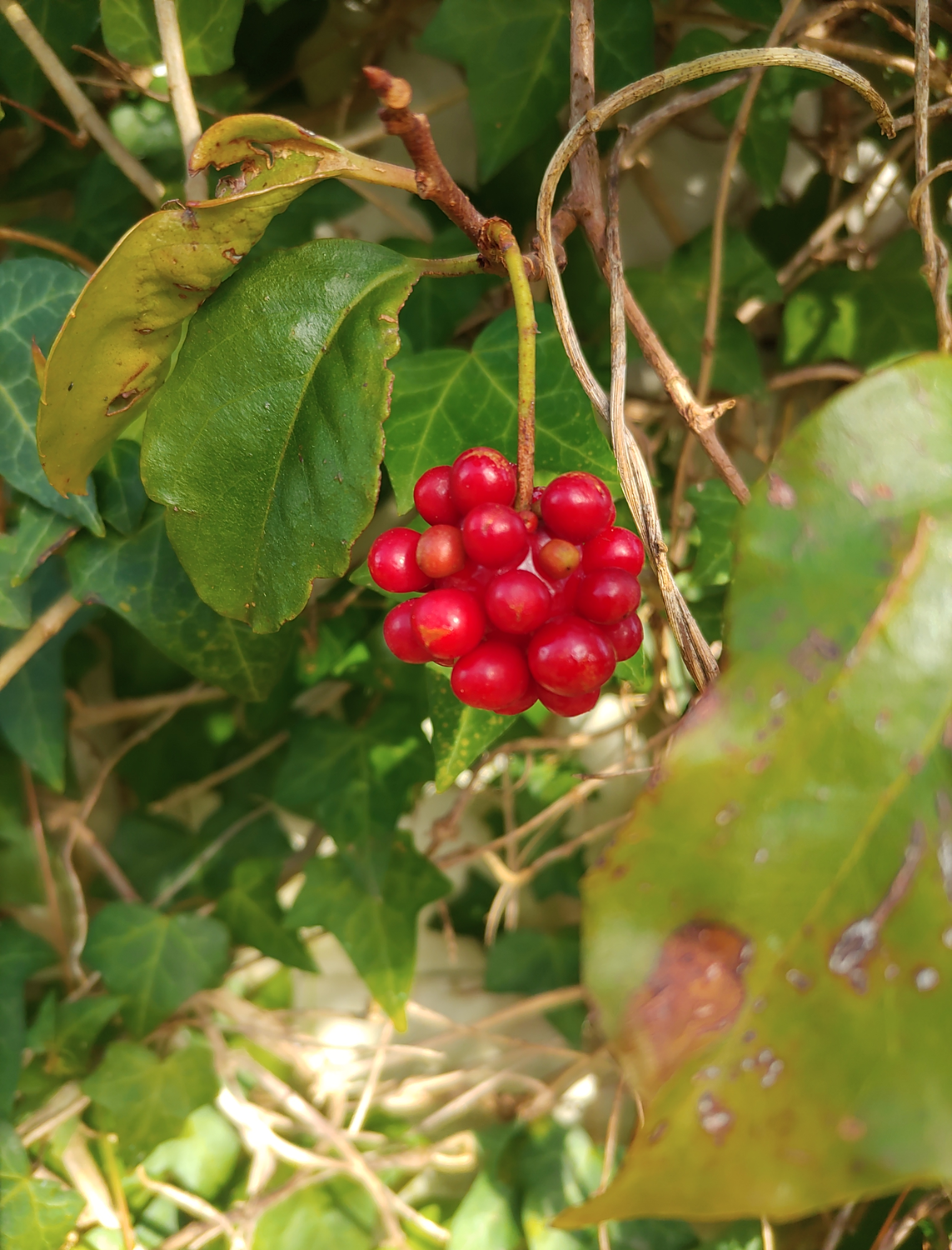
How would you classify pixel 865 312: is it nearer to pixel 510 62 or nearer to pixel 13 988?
pixel 510 62

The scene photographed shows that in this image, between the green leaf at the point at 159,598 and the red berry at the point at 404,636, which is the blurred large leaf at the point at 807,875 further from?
the green leaf at the point at 159,598

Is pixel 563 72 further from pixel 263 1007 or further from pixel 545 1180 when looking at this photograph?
pixel 545 1180

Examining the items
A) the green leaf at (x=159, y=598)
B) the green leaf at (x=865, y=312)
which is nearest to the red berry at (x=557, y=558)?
the green leaf at (x=159, y=598)

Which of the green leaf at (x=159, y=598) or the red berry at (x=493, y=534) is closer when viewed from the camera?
the red berry at (x=493, y=534)

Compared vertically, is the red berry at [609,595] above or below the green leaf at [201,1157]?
above

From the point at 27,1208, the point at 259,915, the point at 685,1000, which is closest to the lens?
the point at 685,1000

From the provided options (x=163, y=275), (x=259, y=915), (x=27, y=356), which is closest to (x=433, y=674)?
(x=163, y=275)

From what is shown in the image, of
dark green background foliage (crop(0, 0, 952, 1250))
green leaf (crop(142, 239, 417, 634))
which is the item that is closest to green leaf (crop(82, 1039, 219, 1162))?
dark green background foliage (crop(0, 0, 952, 1250))
